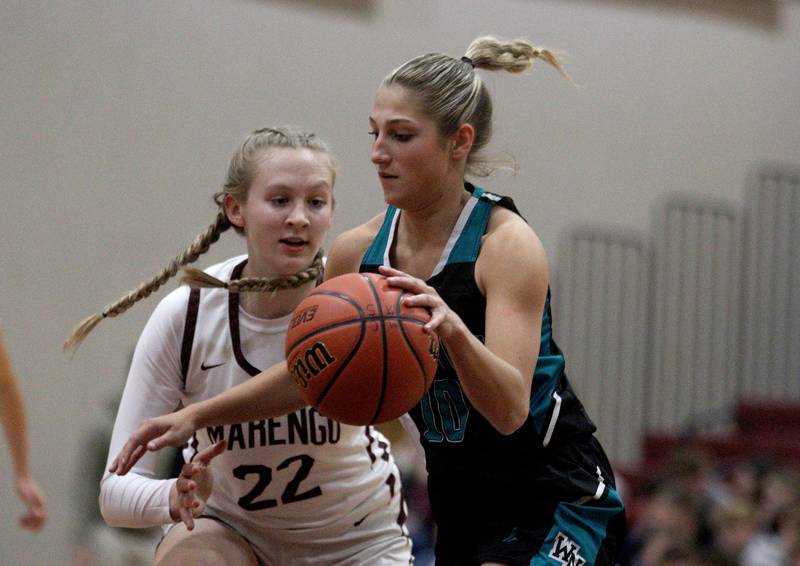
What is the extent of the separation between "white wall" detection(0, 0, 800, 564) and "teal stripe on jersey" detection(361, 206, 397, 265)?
4.48 m

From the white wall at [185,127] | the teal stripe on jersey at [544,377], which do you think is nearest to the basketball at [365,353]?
the teal stripe on jersey at [544,377]

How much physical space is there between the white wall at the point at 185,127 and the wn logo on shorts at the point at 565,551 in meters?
4.90

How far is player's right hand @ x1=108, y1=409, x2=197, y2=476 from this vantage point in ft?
10.4

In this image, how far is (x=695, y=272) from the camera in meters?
10.6

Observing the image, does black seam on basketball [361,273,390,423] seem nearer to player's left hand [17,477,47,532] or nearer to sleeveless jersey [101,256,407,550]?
sleeveless jersey [101,256,407,550]

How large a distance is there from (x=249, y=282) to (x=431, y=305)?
32.4 inches

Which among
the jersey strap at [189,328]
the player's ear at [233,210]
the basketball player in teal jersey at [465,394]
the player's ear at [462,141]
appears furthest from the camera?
the player's ear at [233,210]

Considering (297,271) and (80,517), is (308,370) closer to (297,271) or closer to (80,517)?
(297,271)

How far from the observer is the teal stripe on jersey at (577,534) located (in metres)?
3.14

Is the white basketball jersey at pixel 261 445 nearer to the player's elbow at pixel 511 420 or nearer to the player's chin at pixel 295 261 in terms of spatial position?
the player's chin at pixel 295 261

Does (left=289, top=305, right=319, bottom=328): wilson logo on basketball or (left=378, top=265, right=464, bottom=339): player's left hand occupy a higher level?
(left=378, top=265, right=464, bottom=339): player's left hand

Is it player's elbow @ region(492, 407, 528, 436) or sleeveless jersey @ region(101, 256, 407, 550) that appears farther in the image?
sleeveless jersey @ region(101, 256, 407, 550)

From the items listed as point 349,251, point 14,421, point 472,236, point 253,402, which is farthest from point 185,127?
point 472,236

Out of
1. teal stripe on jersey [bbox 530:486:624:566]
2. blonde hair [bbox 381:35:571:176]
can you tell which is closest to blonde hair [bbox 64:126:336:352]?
blonde hair [bbox 381:35:571:176]
